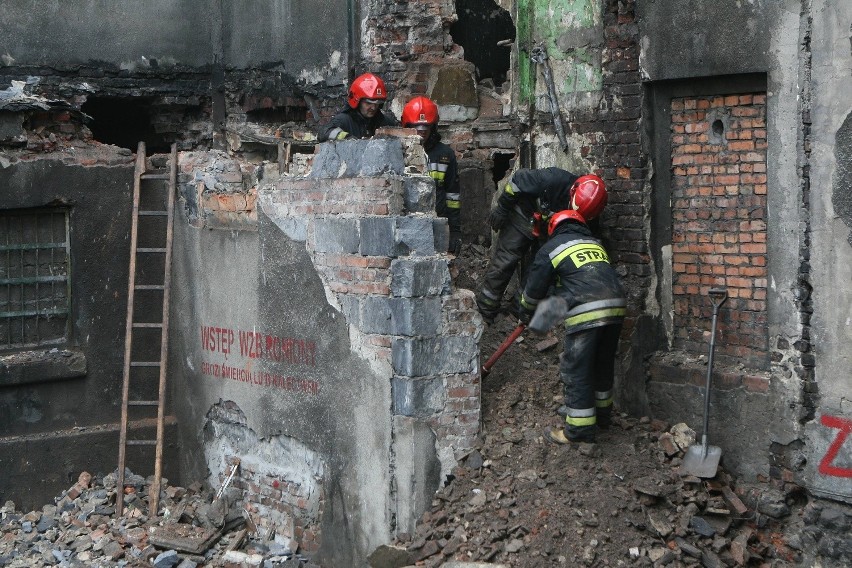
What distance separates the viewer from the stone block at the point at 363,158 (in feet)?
22.5

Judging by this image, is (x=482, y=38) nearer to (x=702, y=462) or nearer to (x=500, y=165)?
(x=500, y=165)

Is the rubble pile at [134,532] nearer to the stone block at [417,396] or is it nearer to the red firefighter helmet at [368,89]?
the stone block at [417,396]

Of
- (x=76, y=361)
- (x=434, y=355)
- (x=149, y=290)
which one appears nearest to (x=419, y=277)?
(x=434, y=355)

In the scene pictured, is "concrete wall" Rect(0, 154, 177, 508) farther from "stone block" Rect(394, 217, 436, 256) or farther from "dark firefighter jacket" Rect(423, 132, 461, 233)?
"stone block" Rect(394, 217, 436, 256)

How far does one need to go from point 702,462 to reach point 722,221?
5.52 ft

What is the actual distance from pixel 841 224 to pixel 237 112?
7.54 metres

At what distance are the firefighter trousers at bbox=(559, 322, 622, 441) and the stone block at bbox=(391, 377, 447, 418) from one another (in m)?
0.85

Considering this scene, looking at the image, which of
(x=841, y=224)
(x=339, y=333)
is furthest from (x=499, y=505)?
(x=841, y=224)

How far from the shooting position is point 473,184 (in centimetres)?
975

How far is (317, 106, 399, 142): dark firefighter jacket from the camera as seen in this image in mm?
8773

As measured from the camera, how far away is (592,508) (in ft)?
21.1

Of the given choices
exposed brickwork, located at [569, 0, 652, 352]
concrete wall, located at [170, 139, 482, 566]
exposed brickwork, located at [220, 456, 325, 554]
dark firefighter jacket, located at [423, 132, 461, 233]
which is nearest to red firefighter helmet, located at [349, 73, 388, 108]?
dark firefighter jacket, located at [423, 132, 461, 233]

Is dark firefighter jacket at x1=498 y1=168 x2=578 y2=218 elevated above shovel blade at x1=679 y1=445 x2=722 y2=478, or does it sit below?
above

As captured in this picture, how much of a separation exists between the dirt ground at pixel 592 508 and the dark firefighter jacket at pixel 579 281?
752 millimetres
